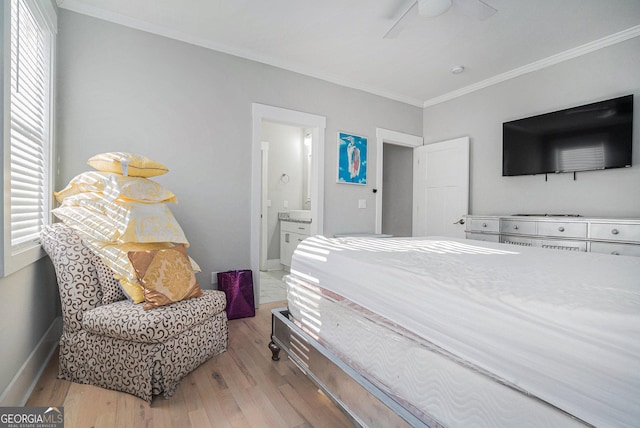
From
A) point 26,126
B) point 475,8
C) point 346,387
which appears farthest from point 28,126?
point 475,8

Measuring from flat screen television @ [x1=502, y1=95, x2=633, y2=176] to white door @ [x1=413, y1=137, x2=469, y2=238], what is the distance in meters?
0.55

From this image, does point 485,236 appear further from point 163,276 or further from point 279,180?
point 279,180

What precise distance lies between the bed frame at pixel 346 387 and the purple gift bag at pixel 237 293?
3.74ft

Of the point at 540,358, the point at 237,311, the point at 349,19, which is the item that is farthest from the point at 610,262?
the point at 237,311

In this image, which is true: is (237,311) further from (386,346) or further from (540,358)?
(540,358)

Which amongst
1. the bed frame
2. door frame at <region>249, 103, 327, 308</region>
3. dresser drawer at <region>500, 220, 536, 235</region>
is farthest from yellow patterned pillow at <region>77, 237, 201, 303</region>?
dresser drawer at <region>500, 220, 536, 235</region>

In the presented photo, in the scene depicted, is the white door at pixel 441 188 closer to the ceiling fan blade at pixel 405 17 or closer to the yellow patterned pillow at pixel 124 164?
the ceiling fan blade at pixel 405 17

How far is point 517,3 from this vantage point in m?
2.35

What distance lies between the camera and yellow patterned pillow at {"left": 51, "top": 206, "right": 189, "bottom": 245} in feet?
6.22

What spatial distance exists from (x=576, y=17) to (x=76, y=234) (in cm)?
409

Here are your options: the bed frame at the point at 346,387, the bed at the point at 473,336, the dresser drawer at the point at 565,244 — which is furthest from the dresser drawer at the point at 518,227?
the bed frame at the point at 346,387

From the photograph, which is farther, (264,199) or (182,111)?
(264,199)

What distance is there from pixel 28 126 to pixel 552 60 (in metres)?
4.53

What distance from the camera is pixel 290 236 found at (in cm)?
484
